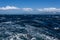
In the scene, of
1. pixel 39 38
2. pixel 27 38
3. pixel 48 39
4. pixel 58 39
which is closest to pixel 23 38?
pixel 27 38

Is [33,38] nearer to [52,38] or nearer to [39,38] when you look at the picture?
[39,38]

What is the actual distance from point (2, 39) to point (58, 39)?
12.1 metres

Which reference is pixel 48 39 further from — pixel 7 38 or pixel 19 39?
pixel 7 38

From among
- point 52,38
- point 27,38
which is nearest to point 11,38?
point 27,38

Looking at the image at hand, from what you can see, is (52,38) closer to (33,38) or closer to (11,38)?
(33,38)

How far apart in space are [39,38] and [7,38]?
6940mm

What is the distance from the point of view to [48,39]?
1228 inches

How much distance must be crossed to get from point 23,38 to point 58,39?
25.2 feet

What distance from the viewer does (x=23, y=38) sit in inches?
1252

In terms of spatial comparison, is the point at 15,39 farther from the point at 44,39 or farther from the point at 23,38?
the point at 44,39

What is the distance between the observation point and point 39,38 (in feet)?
104

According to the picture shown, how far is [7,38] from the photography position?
31.9m

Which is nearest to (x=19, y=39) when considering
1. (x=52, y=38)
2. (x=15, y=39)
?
(x=15, y=39)

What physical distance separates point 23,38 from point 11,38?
2591 millimetres
